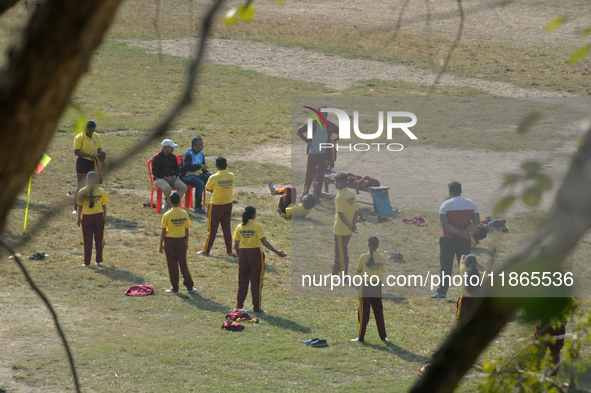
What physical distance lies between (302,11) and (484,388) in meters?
40.2

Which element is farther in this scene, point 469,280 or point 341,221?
point 341,221

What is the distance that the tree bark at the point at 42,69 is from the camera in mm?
1452

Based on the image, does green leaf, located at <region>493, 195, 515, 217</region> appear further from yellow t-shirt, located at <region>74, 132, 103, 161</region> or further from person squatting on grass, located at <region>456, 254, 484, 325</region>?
yellow t-shirt, located at <region>74, 132, 103, 161</region>

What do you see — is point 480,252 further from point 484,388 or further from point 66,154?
point 66,154

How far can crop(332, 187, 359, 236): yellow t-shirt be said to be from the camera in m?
11.1

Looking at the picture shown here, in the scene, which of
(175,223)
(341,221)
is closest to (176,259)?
(175,223)

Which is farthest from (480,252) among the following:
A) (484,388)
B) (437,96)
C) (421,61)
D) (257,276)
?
(421,61)

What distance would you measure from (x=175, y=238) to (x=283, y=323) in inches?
81.0

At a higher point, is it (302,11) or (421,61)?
(302,11)

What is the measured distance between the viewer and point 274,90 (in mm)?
29953

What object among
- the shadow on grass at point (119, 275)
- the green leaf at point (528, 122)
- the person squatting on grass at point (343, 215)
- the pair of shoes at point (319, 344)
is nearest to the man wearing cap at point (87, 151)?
the shadow on grass at point (119, 275)

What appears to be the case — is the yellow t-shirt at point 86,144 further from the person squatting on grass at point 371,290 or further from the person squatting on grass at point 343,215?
the person squatting on grass at point 371,290

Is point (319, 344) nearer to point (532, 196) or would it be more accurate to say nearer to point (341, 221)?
point (341, 221)

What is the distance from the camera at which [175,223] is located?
10.4 m
